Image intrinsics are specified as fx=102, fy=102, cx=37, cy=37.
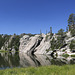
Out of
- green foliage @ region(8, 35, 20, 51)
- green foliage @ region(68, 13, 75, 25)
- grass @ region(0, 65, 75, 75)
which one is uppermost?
green foliage @ region(68, 13, 75, 25)

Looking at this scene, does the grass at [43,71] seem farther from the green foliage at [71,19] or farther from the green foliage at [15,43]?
the green foliage at [15,43]

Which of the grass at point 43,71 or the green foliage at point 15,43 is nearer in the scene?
the grass at point 43,71

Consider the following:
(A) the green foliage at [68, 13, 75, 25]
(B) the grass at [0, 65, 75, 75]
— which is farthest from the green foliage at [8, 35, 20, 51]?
(B) the grass at [0, 65, 75, 75]

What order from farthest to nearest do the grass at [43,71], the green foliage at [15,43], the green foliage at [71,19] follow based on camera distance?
1. the green foliage at [15,43]
2. the green foliage at [71,19]
3. the grass at [43,71]

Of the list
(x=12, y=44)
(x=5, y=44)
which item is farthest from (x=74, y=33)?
(x=5, y=44)

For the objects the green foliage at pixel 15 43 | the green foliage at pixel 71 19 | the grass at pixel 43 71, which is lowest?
the grass at pixel 43 71

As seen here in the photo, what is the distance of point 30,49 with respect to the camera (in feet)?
433

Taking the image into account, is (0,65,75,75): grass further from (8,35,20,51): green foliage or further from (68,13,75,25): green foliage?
(8,35,20,51): green foliage

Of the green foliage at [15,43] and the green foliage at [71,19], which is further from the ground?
the green foliage at [71,19]

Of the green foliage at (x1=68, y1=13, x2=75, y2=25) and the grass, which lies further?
the green foliage at (x1=68, y1=13, x2=75, y2=25)

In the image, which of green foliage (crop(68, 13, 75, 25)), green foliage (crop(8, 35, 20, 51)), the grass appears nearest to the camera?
the grass

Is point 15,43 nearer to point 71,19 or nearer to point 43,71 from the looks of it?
point 71,19

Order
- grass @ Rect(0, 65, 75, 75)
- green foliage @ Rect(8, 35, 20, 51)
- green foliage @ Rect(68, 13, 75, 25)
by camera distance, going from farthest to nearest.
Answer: green foliage @ Rect(8, 35, 20, 51) → green foliage @ Rect(68, 13, 75, 25) → grass @ Rect(0, 65, 75, 75)

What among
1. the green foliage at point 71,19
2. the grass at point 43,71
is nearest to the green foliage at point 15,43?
the green foliage at point 71,19
